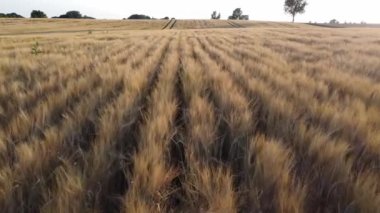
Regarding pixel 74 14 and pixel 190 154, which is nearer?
pixel 190 154

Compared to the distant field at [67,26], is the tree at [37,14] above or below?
above

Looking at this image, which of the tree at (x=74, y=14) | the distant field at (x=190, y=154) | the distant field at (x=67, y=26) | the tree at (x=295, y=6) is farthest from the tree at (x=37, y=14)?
the distant field at (x=190, y=154)

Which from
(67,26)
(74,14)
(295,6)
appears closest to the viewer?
(67,26)

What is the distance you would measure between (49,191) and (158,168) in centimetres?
50

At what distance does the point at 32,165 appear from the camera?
5.62 ft

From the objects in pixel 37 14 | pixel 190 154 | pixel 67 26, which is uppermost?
pixel 37 14

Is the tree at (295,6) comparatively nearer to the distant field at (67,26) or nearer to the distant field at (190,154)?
the distant field at (67,26)

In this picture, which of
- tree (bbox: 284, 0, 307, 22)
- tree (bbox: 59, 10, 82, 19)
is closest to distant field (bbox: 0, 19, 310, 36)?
tree (bbox: 284, 0, 307, 22)

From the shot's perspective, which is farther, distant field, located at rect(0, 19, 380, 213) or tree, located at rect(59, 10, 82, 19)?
tree, located at rect(59, 10, 82, 19)

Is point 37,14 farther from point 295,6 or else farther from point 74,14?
point 295,6

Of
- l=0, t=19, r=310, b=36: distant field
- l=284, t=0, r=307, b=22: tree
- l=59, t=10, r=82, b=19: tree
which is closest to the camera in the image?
l=0, t=19, r=310, b=36: distant field

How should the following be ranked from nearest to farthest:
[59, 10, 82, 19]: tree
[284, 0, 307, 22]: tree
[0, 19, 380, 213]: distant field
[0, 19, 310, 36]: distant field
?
[0, 19, 380, 213]: distant field
[0, 19, 310, 36]: distant field
[284, 0, 307, 22]: tree
[59, 10, 82, 19]: tree

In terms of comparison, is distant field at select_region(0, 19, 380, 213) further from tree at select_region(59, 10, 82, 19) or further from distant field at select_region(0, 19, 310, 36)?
tree at select_region(59, 10, 82, 19)

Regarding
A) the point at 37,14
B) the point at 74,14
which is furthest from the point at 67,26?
the point at 74,14
